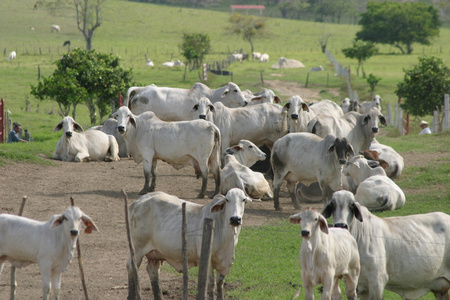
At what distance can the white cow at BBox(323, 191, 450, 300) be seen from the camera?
7883 mm

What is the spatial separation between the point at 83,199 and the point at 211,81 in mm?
28050

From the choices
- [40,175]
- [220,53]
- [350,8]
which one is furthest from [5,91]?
[350,8]

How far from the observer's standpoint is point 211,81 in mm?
40906

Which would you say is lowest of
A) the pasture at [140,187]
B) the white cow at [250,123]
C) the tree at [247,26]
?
the pasture at [140,187]

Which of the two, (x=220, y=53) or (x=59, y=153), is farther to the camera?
(x=220, y=53)

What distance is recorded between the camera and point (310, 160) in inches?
523

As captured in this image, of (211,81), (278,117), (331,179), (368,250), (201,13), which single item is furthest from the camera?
(201,13)

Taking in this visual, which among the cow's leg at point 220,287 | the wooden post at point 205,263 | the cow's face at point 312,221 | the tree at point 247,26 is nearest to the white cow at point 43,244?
the wooden post at point 205,263

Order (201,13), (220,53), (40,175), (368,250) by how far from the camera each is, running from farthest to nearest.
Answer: (201,13) → (220,53) → (40,175) → (368,250)

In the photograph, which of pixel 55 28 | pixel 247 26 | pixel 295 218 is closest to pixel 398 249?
pixel 295 218

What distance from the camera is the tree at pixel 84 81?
23.5 meters

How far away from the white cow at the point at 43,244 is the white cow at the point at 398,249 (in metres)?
2.89

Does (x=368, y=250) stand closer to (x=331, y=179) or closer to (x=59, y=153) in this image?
(x=331, y=179)

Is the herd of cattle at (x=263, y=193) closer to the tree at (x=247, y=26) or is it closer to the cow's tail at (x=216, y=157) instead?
the cow's tail at (x=216, y=157)
